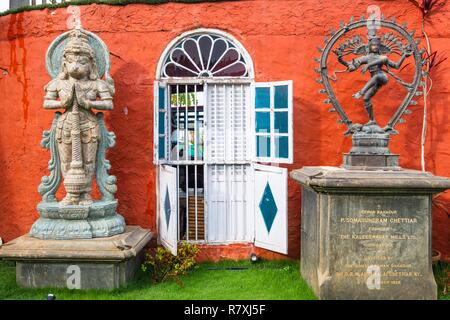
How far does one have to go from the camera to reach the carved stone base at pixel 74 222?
514cm

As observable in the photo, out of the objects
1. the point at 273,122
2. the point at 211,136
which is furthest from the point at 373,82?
the point at 211,136

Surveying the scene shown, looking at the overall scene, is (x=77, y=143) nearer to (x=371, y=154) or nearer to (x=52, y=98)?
(x=52, y=98)

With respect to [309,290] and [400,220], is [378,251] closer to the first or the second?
[400,220]

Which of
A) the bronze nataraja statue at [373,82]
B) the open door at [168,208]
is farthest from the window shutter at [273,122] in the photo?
the open door at [168,208]

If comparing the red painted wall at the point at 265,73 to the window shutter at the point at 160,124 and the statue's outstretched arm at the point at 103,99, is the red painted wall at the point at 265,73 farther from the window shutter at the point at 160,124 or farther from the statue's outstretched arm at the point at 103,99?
the statue's outstretched arm at the point at 103,99

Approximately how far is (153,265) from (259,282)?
→ 1.33 metres

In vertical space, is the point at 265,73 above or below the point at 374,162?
above

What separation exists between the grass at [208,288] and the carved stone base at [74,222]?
609 millimetres

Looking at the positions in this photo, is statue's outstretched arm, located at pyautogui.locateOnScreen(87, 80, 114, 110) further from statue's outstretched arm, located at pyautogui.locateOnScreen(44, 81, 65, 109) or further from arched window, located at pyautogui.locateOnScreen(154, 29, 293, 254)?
arched window, located at pyautogui.locateOnScreen(154, 29, 293, 254)

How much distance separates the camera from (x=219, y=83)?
6.16 meters

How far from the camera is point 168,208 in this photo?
570cm

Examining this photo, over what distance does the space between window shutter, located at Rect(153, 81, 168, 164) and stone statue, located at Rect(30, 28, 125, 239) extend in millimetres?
656

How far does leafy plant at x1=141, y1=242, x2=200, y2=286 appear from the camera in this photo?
542cm

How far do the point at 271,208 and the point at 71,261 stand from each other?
2415 mm
